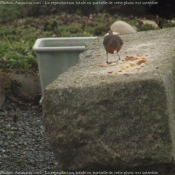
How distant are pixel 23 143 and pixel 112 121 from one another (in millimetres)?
1861

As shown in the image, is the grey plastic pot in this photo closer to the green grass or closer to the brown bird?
the green grass

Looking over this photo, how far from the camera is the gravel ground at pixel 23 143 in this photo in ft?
16.3

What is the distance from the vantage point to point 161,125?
12.7ft

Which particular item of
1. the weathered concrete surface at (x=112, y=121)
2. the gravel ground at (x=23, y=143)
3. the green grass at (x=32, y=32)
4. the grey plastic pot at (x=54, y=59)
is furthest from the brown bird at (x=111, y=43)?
the green grass at (x=32, y=32)

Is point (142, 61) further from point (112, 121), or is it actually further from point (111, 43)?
point (112, 121)

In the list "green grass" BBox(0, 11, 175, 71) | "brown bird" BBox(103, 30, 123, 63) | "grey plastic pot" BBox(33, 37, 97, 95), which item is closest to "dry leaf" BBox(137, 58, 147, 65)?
"brown bird" BBox(103, 30, 123, 63)

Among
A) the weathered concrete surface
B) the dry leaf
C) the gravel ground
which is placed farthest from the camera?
the gravel ground

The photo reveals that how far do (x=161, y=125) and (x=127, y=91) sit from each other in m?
0.32

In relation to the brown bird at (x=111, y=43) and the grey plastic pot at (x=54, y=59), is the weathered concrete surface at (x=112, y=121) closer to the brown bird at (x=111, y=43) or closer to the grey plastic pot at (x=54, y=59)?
the brown bird at (x=111, y=43)

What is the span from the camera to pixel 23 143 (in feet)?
18.2

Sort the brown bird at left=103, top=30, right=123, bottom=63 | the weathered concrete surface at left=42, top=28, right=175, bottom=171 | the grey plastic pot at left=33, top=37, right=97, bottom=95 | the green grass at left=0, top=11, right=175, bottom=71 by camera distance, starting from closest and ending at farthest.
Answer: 1. the weathered concrete surface at left=42, top=28, right=175, bottom=171
2. the brown bird at left=103, top=30, right=123, bottom=63
3. the grey plastic pot at left=33, top=37, right=97, bottom=95
4. the green grass at left=0, top=11, right=175, bottom=71

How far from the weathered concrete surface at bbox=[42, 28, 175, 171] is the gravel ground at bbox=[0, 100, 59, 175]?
1.01 m

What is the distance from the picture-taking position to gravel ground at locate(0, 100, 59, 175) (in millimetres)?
4977

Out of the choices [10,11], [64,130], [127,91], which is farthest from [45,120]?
[10,11]
